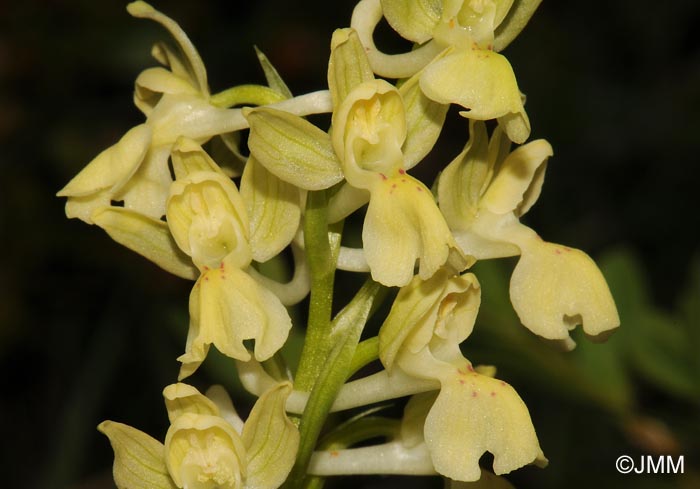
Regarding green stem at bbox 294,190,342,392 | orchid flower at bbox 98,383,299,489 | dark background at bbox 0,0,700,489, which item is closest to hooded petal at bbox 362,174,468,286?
green stem at bbox 294,190,342,392

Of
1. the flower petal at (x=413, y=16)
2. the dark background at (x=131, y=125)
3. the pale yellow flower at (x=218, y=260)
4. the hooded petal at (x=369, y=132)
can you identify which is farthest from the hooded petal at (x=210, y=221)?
the dark background at (x=131, y=125)

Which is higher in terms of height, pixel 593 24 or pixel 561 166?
pixel 593 24

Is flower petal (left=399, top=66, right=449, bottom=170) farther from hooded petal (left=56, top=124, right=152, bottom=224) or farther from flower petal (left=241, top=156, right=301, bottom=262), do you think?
hooded petal (left=56, top=124, right=152, bottom=224)

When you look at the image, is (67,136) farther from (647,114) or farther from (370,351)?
(370,351)

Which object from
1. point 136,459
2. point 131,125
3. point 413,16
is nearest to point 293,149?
point 413,16

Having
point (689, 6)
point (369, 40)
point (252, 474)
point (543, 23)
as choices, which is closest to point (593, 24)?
point (689, 6)

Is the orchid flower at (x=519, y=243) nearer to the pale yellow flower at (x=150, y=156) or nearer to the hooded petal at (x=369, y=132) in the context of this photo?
the hooded petal at (x=369, y=132)
